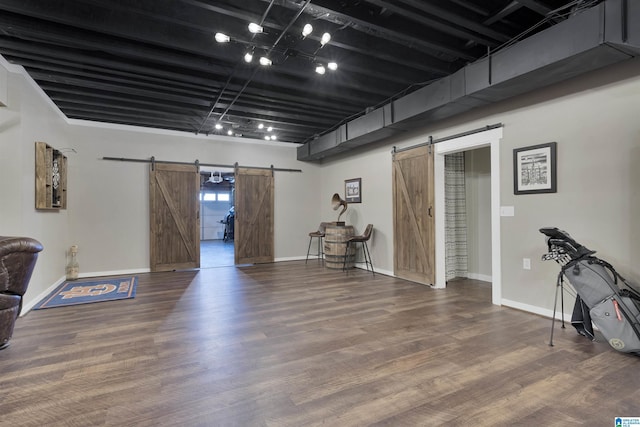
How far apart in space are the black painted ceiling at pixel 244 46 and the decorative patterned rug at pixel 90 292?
2714 millimetres

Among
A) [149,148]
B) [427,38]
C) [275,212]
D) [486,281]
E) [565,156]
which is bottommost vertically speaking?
[486,281]

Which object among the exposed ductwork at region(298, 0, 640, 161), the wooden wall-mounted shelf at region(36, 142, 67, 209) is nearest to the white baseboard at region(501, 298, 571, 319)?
the exposed ductwork at region(298, 0, 640, 161)

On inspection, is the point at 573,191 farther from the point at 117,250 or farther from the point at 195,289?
the point at 117,250

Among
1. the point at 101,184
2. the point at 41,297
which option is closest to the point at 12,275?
the point at 41,297

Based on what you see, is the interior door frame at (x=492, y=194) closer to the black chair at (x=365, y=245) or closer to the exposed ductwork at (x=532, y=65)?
the exposed ductwork at (x=532, y=65)

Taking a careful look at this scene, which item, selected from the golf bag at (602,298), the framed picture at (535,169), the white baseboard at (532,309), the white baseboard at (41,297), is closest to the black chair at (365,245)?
the white baseboard at (532,309)

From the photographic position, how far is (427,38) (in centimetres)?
309

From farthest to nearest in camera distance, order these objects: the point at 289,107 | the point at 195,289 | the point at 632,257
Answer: the point at 289,107, the point at 195,289, the point at 632,257

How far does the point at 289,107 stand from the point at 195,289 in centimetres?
316

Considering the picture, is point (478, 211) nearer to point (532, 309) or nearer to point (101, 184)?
point (532, 309)

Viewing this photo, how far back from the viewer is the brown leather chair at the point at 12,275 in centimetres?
250

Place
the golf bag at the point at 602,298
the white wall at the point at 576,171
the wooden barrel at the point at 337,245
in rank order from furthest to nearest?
the wooden barrel at the point at 337,245, the white wall at the point at 576,171, the golf bag at the point at 602,298

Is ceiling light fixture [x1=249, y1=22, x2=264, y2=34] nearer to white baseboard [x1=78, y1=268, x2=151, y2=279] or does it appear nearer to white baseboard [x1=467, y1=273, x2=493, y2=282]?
white baseboard [x1=467, y1=273, x2=493, y2=282]

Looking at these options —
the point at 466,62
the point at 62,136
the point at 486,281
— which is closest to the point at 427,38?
the point at 466,62
